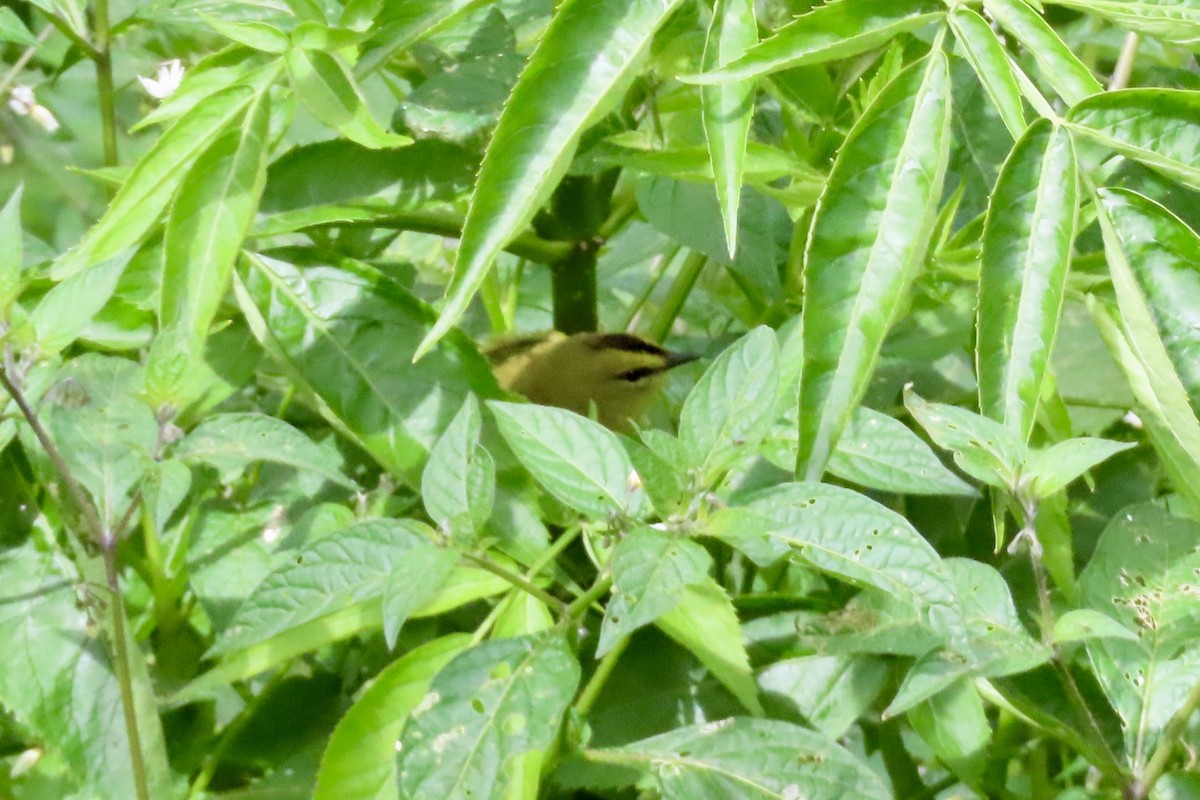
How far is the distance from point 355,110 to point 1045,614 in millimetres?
453

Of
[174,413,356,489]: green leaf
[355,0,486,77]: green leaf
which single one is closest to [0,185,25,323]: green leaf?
[174,413,356,489]: green leaf

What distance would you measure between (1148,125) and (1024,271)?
93mm

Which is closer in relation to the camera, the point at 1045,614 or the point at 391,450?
the point at 1045,614

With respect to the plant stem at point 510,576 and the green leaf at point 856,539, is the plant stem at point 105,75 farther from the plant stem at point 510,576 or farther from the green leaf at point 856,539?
the green leaf at point 856,539

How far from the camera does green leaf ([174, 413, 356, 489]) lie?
0.74m

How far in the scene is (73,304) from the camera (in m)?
0.74

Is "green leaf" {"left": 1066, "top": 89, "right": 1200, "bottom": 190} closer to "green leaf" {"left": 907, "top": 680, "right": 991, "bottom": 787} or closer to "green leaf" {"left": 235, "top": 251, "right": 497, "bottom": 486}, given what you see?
"green leaf" {"left": 907, "top": 680, "right": 991, "bottom": 787}

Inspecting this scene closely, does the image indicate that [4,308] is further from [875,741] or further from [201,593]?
[875,741]

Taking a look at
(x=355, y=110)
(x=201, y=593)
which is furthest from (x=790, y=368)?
(x=201, y=593)

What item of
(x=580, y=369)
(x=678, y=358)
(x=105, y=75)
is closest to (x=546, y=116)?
(x=105, y=75)

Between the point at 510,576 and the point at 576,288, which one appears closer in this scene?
the point at 510,576

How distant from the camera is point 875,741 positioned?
968mm

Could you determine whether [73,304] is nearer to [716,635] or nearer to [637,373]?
[716,635]

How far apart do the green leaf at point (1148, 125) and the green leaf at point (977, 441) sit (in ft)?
0.47
